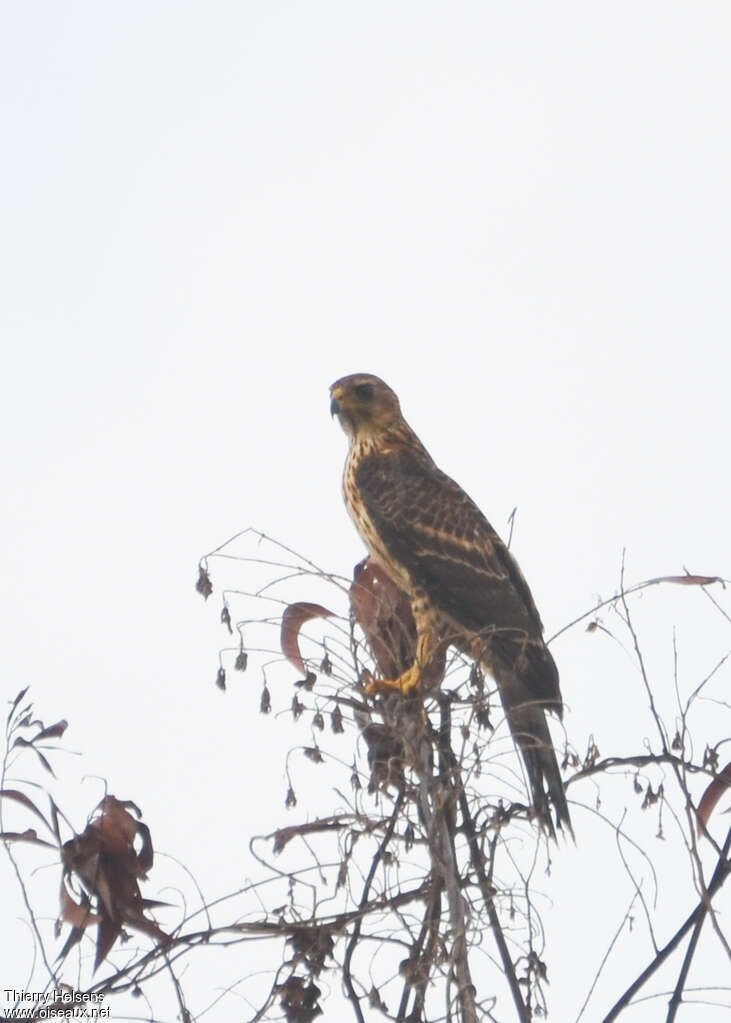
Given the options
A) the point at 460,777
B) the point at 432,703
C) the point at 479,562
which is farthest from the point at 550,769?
the point at 479,562

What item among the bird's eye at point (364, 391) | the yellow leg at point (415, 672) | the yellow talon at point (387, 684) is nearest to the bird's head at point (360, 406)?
the bird's eye at point (364, 391)

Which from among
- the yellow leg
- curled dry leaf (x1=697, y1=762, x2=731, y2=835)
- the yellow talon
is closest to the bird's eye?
the yellow leg

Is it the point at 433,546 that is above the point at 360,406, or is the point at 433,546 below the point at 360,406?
below

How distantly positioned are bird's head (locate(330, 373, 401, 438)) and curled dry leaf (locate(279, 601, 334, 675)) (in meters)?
3.03

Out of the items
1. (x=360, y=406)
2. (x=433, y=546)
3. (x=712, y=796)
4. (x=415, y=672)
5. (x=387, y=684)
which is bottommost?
(x=712, y=796)

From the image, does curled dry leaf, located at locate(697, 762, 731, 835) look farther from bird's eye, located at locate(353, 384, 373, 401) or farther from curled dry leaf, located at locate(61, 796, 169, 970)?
bird's eye, located at locate(353, 384, 373, 401)

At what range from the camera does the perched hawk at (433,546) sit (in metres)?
6.05

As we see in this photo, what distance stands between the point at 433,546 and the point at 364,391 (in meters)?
1.06

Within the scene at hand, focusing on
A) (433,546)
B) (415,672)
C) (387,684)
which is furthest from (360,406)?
(387,684)

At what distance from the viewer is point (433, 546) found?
675cm

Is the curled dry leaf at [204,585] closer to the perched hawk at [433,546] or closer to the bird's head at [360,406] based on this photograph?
the perched hawk at [433,546]

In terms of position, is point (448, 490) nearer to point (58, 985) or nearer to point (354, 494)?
point (354, 494)

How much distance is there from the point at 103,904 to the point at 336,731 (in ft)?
2.29

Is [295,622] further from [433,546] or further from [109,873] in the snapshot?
[433,546]
